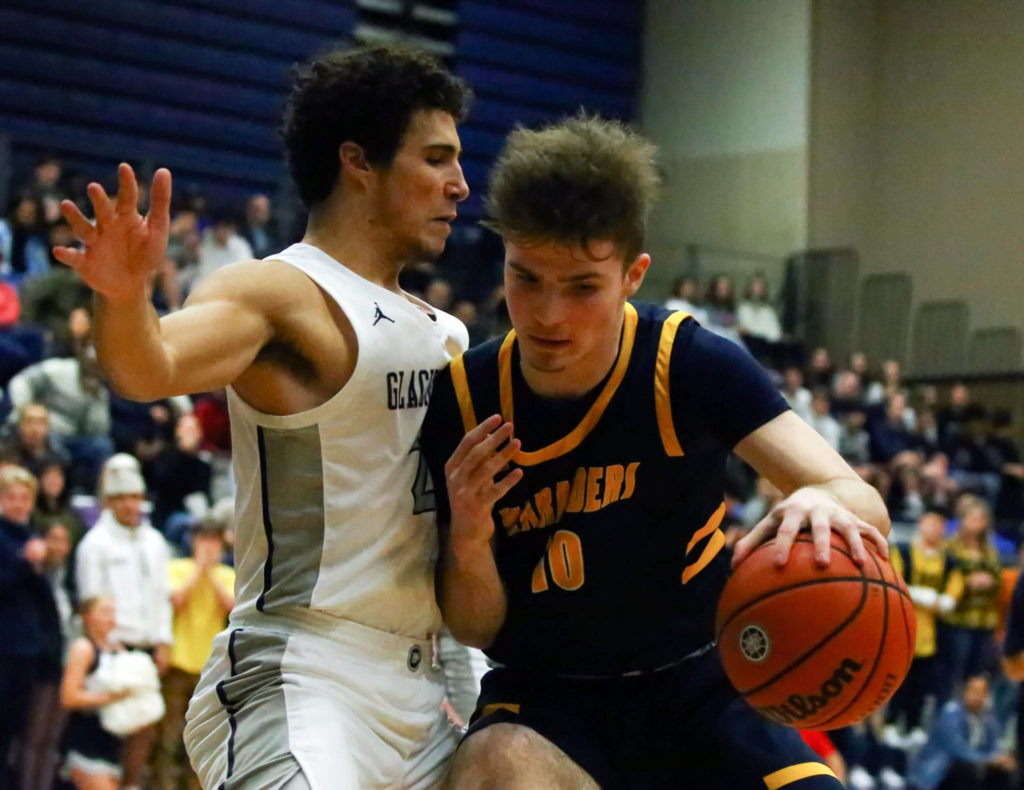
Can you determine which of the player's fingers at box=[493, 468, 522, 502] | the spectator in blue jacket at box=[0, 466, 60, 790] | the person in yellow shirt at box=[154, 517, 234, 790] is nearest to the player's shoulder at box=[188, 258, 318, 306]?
the player's fingers at box=[493, 468, 522, 502]

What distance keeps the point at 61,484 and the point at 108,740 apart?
131cm

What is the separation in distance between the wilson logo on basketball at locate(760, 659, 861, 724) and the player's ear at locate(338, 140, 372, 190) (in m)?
1.46

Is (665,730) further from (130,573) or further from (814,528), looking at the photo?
(130,573)

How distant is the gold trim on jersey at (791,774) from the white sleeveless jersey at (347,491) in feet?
2.59

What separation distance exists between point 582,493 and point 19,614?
4.56 m

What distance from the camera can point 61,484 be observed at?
729 cm

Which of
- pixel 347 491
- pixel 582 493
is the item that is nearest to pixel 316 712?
pixel 347 491

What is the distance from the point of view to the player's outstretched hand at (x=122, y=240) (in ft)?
Answer: 7.76

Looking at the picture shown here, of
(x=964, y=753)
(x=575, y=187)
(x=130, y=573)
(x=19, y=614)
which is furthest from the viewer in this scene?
(x=964, y=753)

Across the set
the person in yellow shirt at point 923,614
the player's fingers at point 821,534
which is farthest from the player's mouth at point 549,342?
the person in yellow shirt at point 923,614

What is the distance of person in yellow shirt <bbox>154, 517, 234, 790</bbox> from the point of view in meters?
7.32

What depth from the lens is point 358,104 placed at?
3230 mm

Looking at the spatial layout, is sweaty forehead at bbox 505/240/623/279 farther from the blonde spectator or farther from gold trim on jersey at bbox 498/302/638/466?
the blonde spectator

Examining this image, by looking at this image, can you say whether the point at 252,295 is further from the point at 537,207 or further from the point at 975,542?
the point at 975,542
